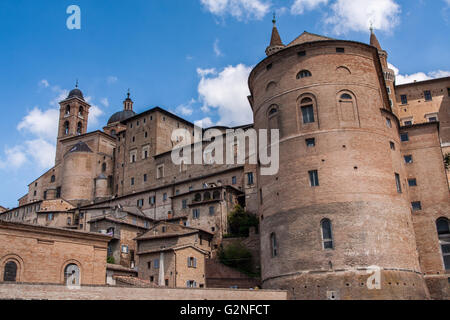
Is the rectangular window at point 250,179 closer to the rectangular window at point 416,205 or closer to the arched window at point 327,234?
the rectangular window at point 416,205

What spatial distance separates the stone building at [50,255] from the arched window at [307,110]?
14549mm

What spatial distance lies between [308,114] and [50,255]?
1750 cm

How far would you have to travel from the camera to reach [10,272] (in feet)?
67.9

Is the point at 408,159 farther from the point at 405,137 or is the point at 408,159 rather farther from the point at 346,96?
the point at 346,96

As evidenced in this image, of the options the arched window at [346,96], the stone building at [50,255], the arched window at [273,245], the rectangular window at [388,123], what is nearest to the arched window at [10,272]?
the stone building at [50,255]

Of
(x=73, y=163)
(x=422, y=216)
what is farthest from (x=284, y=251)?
(x=73, y=163)

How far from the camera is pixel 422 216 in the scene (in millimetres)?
32531

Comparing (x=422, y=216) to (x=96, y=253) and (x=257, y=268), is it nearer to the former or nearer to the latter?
(x=257, y=268)

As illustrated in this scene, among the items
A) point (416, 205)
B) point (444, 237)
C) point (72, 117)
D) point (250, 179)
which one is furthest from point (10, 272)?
point (72, 117)

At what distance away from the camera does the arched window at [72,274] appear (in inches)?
878

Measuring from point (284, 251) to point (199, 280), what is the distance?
8.34 metres

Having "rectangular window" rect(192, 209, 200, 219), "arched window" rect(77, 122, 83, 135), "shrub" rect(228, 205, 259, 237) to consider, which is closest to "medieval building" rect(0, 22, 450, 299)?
"rectangular window" rect(192, 209, 200, 219)

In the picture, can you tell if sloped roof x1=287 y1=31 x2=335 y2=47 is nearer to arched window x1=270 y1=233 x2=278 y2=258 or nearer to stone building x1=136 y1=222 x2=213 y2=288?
arched window x1=270 y1=233 x2=278 y2=258

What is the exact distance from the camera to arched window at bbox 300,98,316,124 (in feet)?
100
